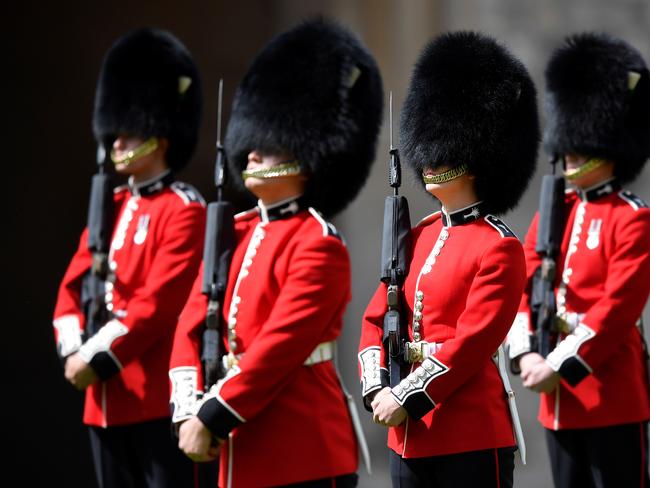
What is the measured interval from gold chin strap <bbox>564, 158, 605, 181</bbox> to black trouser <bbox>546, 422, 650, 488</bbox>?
2.85ft

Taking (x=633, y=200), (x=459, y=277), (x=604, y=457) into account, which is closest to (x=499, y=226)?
(x=459, y=277)

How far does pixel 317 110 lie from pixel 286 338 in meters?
0.70

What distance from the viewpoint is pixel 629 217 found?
3.88 metres

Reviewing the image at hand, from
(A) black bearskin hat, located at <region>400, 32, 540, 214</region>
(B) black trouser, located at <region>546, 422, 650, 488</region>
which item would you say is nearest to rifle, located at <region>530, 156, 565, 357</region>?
(B) black trouser, located at <region>546, 422, 650, 488</region>

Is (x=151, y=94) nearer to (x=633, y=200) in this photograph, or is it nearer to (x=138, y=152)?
(x=138, y=152)

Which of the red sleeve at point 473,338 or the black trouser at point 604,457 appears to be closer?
the red sleeve at point 473,338

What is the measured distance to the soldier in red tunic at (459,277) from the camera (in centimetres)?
293

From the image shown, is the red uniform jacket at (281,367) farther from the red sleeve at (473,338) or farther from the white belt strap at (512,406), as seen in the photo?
the white belt strap at (512,406)

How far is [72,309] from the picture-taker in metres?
4.21

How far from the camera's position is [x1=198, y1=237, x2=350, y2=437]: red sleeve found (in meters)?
3.10

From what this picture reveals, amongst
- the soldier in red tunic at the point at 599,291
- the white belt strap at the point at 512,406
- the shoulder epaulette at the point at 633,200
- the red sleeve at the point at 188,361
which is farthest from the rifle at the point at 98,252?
the shoulder epaulette at the point at 633,200

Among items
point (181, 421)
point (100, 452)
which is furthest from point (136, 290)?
point (181, 421)

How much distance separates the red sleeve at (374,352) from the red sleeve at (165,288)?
971 millimetres

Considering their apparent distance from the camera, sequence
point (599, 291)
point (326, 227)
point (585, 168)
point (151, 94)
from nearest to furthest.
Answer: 1. point (326, 227)
2. point (599, 291)
3. point (585, 168)
4. point (151, 94)
